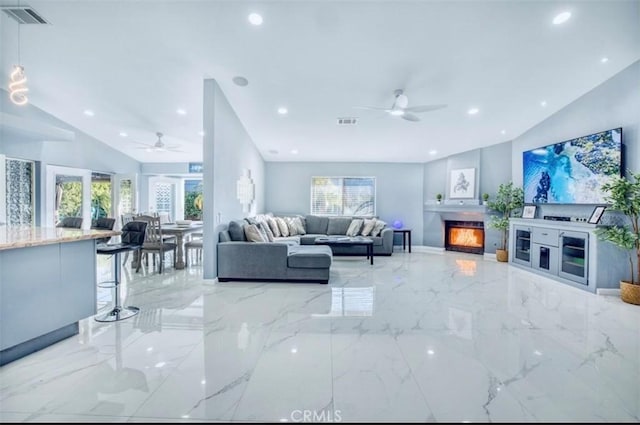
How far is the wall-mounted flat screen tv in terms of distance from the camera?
414 cm

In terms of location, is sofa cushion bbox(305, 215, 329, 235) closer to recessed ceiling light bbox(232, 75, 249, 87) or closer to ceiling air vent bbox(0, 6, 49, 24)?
recessed ceiling light bbox(232, 75, 249, 87)

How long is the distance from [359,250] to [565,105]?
4.57m

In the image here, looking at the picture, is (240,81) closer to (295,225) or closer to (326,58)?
(326,58)

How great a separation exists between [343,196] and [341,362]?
638 centimetres

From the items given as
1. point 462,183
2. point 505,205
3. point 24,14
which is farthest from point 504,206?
point 24,14

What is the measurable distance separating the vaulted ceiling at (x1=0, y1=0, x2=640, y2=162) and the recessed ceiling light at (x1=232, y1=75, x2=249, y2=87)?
3.9 inches

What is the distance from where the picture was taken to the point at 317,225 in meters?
7.83

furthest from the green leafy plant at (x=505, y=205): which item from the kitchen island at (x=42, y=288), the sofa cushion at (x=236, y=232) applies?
the kitchen island at (x=42, y=288)

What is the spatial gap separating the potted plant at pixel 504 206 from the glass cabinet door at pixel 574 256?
4.85 ft

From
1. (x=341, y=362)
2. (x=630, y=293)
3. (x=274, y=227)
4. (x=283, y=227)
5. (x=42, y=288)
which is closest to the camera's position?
(x=341, y=362)

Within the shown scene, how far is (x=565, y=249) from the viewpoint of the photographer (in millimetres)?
4543

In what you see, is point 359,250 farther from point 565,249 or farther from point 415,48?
point 415,48

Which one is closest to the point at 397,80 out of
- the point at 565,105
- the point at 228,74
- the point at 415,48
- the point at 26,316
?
the point at 415,48

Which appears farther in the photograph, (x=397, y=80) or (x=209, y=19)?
(x=397, y=80)
